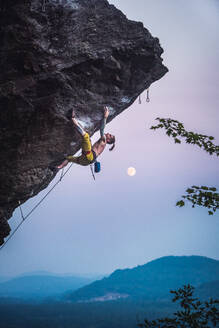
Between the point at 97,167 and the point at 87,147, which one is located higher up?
the point at 87,147

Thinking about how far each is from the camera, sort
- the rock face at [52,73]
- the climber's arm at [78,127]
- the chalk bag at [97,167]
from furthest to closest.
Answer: the chalk bag at [97,167]
the rock face at [52,73]
the climber's arm at [78,127]

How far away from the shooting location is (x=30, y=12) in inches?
417

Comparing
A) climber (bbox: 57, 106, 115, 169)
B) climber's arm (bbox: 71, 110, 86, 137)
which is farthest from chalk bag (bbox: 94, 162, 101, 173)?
climber's arm (bbox: 71, 110, 86, 137)

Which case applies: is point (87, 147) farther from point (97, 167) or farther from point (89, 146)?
point (97, 167)

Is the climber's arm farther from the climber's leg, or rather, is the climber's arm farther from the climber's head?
the climber's head

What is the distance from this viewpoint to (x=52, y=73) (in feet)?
35.1

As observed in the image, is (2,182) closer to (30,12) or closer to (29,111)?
(29,111)

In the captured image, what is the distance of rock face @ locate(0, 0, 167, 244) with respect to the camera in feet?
34.4

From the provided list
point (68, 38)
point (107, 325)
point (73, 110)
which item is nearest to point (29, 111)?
point (73, 110)

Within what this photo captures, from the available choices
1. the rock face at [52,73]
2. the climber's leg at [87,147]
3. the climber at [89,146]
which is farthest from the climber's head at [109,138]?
the rock face at [52,73]

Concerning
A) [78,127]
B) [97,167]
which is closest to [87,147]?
[78,127]

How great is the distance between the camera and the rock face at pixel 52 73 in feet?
34.4

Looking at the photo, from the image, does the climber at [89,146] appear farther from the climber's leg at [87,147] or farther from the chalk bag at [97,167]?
the chalk bag at [97,167]

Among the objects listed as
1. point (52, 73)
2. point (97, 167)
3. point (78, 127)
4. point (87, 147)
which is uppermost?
point (52, 73)
